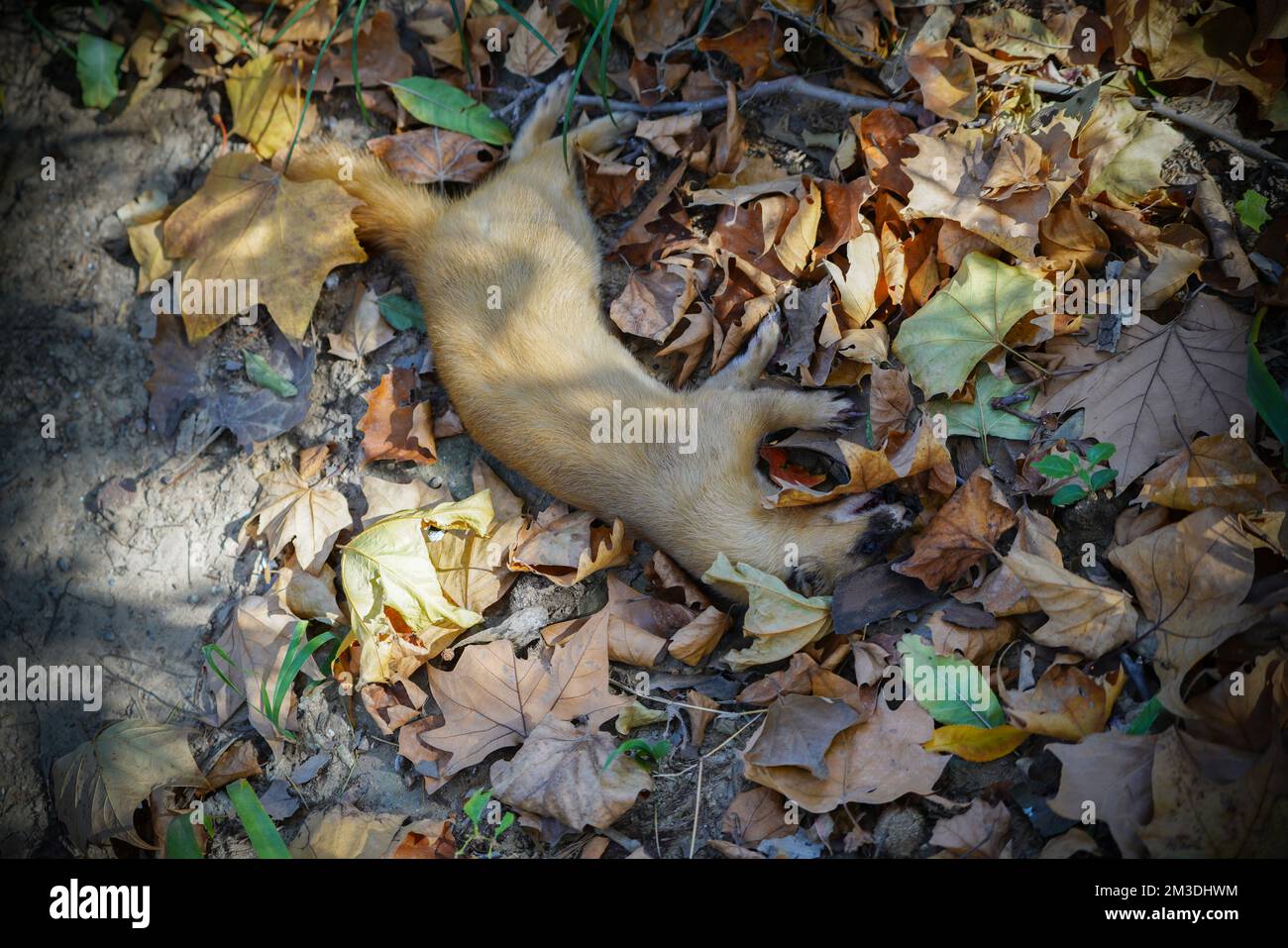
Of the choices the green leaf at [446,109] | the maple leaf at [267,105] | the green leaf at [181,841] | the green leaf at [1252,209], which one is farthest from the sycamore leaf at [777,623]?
the maple leaf at [267,105]

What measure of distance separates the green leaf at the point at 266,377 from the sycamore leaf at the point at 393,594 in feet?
2.66

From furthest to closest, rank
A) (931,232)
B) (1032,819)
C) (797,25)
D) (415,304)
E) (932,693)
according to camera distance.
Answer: (415,304), (797,25), (931,232), (932,693), (1032,819)

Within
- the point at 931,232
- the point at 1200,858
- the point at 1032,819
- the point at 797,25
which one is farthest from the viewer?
the point at 797,25

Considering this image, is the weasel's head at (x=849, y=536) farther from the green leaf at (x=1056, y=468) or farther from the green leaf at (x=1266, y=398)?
the green leaf at (x=1266, y=398)

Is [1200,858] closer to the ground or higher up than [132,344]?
closer to the ground

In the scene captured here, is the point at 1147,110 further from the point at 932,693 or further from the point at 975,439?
the point at 932,693

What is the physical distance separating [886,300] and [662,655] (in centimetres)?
148

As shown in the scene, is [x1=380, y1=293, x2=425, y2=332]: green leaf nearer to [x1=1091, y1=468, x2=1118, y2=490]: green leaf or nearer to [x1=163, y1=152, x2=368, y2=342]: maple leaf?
[x1=163, y1=152, x2=368, y2=342]: maple leaf

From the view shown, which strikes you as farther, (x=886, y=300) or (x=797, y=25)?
(x=797, y=25)

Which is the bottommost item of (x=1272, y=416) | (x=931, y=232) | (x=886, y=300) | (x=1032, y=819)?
(x=1032, y=819)

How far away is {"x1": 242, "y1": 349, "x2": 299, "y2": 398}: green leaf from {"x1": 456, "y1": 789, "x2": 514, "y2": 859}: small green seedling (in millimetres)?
1830

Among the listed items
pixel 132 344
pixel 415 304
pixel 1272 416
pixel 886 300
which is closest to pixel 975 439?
pixel 886 300

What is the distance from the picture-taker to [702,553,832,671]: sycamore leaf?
2.92 m

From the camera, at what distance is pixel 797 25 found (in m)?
3.54
